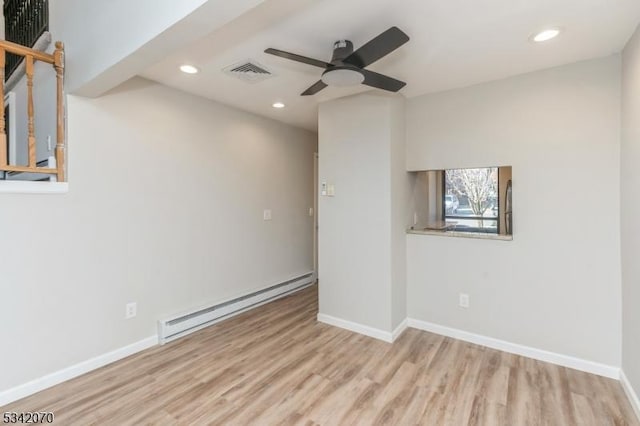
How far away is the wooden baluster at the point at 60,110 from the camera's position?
2221 mm

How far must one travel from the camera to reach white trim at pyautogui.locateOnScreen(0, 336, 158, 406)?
2.02 m

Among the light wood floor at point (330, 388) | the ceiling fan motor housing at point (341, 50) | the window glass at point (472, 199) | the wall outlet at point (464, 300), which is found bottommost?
the light wood floor at point (330, 388)

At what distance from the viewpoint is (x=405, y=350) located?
8.92 ft

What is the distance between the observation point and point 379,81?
2125 millimetres

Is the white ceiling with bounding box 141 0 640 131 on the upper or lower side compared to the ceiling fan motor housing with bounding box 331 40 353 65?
upper

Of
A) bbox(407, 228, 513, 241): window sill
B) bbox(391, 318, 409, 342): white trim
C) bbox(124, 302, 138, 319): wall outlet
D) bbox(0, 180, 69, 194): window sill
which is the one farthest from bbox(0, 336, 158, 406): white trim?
bbox(407, 228, 513, 241): window sill

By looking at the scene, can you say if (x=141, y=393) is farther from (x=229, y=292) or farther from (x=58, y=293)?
(x=229, y=292)

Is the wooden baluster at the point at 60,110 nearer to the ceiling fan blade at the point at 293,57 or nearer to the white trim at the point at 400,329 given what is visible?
the ceiling fan blade at the point at 293,57

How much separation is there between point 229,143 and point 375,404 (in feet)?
9.25

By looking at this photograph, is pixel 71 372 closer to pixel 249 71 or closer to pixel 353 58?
pixel 249 71

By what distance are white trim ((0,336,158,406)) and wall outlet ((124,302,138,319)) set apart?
252 mm

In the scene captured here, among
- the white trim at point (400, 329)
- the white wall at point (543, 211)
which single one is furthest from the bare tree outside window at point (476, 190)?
the white trim at point (400, 329)

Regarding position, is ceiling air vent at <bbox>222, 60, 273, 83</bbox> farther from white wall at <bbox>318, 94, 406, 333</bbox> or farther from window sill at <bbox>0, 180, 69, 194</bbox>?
window sill at <bbox>0, 180, 69, 194</bbox>

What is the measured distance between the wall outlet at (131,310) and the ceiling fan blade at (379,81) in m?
2.58
